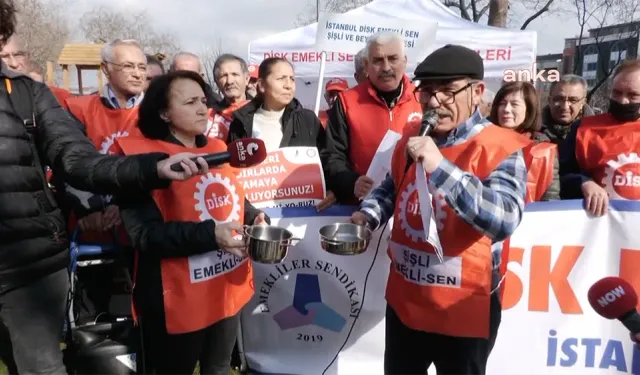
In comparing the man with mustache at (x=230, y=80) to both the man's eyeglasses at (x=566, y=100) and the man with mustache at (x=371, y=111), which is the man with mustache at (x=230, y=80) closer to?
the man with mustache at (x=371, y=111)

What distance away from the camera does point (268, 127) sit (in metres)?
4.01

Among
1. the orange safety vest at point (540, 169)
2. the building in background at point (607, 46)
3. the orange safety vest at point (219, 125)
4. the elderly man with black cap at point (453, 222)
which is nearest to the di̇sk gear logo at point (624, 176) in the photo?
the orange safety vest at point (540, 169)

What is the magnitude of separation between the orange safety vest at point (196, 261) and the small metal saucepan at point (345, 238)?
48cm

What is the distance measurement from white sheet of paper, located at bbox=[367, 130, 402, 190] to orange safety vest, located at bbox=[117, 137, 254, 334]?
32.0 inches

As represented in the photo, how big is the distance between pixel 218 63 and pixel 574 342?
407 centimetres

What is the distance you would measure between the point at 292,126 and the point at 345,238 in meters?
1.58

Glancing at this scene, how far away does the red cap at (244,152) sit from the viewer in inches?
89.3

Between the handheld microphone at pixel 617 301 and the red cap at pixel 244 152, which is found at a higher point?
the red cap at pixel 244 152

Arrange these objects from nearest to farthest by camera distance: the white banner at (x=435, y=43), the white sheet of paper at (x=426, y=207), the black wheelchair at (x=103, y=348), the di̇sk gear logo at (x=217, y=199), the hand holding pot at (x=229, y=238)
A: the white sheet of paper at (x=426, y=207), the hand holding pot at (x=229, y=238), the di̇sk gear logo at (x=217, y=199), the black wheelchair at (x=103, y=348), the white banner at (x=435, y=43)

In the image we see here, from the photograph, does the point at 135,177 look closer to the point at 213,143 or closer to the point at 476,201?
the point at 213,143

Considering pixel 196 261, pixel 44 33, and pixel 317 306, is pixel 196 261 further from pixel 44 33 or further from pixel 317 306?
pixel 44 33

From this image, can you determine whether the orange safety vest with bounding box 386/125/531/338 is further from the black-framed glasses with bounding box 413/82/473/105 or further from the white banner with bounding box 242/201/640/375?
the white banner with bounding box 242/201/640/375

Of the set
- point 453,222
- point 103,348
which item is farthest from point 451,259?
point 103,348

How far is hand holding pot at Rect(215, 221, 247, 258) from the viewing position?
96.1 inches
